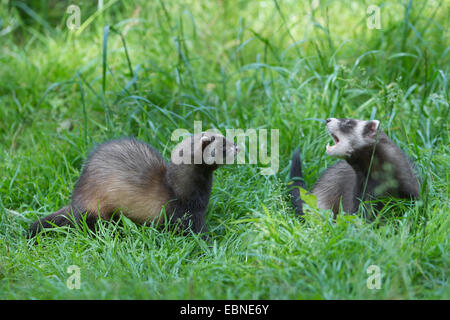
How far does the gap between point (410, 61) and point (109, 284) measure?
3.96m

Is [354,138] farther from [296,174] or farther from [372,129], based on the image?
[296,174]

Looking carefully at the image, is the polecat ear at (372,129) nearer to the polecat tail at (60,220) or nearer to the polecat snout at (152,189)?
the polecat snout at (152,189)

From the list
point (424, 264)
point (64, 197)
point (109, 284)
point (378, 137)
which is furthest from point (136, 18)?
point (424, 264)

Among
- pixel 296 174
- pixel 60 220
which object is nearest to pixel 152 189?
pixel 60 220

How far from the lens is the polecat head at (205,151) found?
414cm

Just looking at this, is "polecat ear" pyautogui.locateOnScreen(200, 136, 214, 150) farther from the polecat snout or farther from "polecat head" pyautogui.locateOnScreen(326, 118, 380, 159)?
"polecat head" pyautogui.locateOnScreen(326, 118, 380, 159)

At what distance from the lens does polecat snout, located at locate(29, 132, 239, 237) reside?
4.15 m

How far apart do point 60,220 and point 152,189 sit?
77cm

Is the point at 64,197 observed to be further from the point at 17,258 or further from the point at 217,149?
the point at 217,149

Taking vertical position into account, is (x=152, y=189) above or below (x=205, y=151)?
below

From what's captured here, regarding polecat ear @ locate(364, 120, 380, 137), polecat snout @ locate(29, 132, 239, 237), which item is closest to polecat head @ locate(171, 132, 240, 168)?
polecat snout @ locate(29, 132, 239, 237)

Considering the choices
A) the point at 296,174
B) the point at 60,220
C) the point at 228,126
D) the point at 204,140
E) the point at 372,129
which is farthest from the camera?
the point at 228,126

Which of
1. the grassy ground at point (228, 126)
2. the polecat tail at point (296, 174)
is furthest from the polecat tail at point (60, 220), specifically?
the polecat tail at point (296, 174)

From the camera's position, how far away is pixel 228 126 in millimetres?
5230
